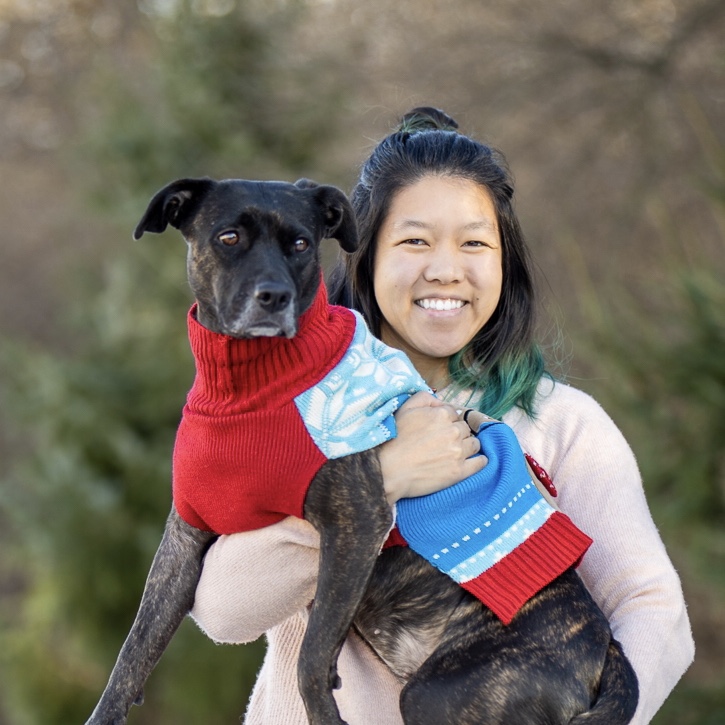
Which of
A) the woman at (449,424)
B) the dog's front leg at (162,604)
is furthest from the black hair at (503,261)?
the dog's front leg at (162,604)

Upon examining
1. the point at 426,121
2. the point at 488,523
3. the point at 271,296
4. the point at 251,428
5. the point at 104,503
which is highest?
the point at 426,121

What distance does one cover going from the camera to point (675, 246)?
23.8 feet

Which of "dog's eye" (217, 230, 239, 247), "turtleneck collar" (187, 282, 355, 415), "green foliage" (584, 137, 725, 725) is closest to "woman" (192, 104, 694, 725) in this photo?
"turtleneck collar" (187, 282, 355, 415)

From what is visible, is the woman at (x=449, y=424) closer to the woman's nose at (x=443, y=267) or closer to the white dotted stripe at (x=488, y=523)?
the woman's nose at (x=443, y=267)

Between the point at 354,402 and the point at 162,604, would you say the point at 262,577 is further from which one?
the point at 354,402

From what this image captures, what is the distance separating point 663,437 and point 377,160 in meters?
4.77

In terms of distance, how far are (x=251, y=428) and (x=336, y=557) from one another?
0.39 meters

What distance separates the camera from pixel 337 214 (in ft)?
10.1

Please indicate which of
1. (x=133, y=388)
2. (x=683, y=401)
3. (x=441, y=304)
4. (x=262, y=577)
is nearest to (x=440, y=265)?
(x=441, y=304)

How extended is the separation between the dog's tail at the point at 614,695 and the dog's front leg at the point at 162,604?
3.60 feet

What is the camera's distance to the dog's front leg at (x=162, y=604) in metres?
2.88

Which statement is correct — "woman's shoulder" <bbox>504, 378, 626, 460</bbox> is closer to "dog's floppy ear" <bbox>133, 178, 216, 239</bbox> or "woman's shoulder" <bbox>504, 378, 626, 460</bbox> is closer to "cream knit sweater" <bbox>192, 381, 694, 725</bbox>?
"cream knit sweater" <bbox>192, 381, 694, 725</bbox>

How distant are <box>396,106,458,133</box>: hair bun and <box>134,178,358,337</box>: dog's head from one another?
0.79 meters

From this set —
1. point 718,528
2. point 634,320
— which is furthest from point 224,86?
point 718,528
